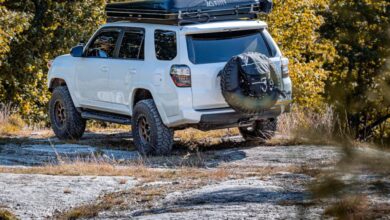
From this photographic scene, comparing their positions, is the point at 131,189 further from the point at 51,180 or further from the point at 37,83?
the point at 37,83

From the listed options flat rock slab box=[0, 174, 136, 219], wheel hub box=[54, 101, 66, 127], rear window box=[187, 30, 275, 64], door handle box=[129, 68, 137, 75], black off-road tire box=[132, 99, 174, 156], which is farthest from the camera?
wheel hub box=[54, 101, 66, 127]

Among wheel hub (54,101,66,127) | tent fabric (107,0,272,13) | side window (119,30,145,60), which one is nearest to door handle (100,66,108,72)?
side window (119,30,145,60)

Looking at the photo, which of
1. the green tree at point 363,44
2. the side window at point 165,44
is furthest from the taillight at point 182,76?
the green tree at point 363,44

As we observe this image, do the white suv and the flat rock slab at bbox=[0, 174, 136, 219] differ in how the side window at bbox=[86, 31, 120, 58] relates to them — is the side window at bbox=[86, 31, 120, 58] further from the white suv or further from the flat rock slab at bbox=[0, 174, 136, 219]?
the flat rock slab at bbox=[0, 174, 136, 219]

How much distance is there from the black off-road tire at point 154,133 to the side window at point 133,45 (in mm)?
759

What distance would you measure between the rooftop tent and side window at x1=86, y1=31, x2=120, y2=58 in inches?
14.3

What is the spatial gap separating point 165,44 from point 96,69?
1722 millimetres

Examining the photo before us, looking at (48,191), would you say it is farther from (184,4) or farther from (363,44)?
(363,44)

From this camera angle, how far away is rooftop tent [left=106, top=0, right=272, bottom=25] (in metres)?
12.0

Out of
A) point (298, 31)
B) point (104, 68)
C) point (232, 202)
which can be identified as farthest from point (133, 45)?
point (298, 31)

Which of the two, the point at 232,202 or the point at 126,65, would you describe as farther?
the point at 126,65

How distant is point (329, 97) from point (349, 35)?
19 centimetres

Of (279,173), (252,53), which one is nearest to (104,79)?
(252,53)

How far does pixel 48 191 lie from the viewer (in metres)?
8.10
